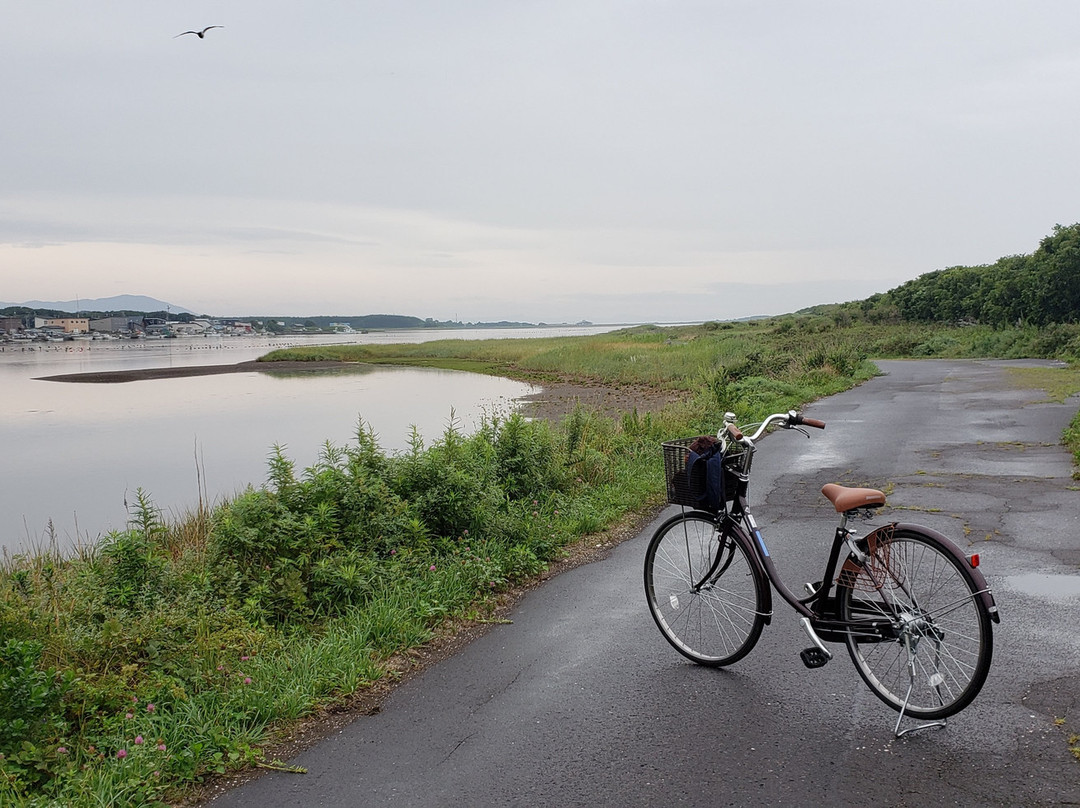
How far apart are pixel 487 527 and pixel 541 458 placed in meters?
2.43

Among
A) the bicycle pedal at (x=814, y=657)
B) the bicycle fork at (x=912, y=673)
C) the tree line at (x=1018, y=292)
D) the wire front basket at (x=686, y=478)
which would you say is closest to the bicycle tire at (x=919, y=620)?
the bicycle fork at (x=912, y=673)

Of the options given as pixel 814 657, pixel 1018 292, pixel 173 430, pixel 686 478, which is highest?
pixel 1018 292

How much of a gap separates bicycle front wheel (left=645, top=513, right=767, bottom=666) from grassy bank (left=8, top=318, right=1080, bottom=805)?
1.46 meters

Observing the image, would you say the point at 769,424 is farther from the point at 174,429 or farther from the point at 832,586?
the point at 174,429

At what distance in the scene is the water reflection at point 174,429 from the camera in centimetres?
1570

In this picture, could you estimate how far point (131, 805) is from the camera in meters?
3.26

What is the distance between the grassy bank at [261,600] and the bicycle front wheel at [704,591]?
146 centimetres

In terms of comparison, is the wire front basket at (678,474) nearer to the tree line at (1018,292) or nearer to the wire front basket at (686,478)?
the wire front basket at (686,478)

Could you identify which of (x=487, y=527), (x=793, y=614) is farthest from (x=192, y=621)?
(x=793, y=614)

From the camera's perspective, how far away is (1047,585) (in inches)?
220

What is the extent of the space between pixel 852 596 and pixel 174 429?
87.7ft

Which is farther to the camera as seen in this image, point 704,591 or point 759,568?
point 704,591

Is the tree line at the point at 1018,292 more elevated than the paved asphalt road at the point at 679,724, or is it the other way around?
the tree line at the point at 1018,292

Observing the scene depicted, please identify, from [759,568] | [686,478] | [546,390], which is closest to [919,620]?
[759,568]
